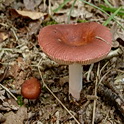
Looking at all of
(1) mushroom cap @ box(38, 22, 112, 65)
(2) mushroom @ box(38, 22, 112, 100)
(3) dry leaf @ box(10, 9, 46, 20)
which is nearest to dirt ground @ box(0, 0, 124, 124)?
(3) dry leaf @ box(10, 9, 46, 20)

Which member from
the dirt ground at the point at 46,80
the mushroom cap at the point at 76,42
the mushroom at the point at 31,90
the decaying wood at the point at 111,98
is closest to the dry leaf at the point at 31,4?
the dirt ground at the point at 46,80

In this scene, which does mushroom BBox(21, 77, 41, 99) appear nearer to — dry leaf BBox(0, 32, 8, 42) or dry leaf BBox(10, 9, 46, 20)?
dry leaf BBox(0, 32, 8, 42)

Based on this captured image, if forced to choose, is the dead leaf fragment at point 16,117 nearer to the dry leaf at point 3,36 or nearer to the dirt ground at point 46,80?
the dirt ground at point 46,80

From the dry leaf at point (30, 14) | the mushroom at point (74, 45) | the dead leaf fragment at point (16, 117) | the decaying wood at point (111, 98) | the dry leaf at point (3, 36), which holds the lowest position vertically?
the dead leaf fragment at point (16, 117)

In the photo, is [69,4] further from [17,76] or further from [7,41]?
[17,76]

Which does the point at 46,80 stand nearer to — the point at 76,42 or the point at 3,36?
→ the point at 76,42

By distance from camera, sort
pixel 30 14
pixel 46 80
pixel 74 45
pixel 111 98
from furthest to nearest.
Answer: pixel 30 14 < pixel 46 80 < pixel 111 98 < pixel 74 45

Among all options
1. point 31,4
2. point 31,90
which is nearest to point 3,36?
point 31,4

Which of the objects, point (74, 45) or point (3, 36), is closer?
point (74, 45)
